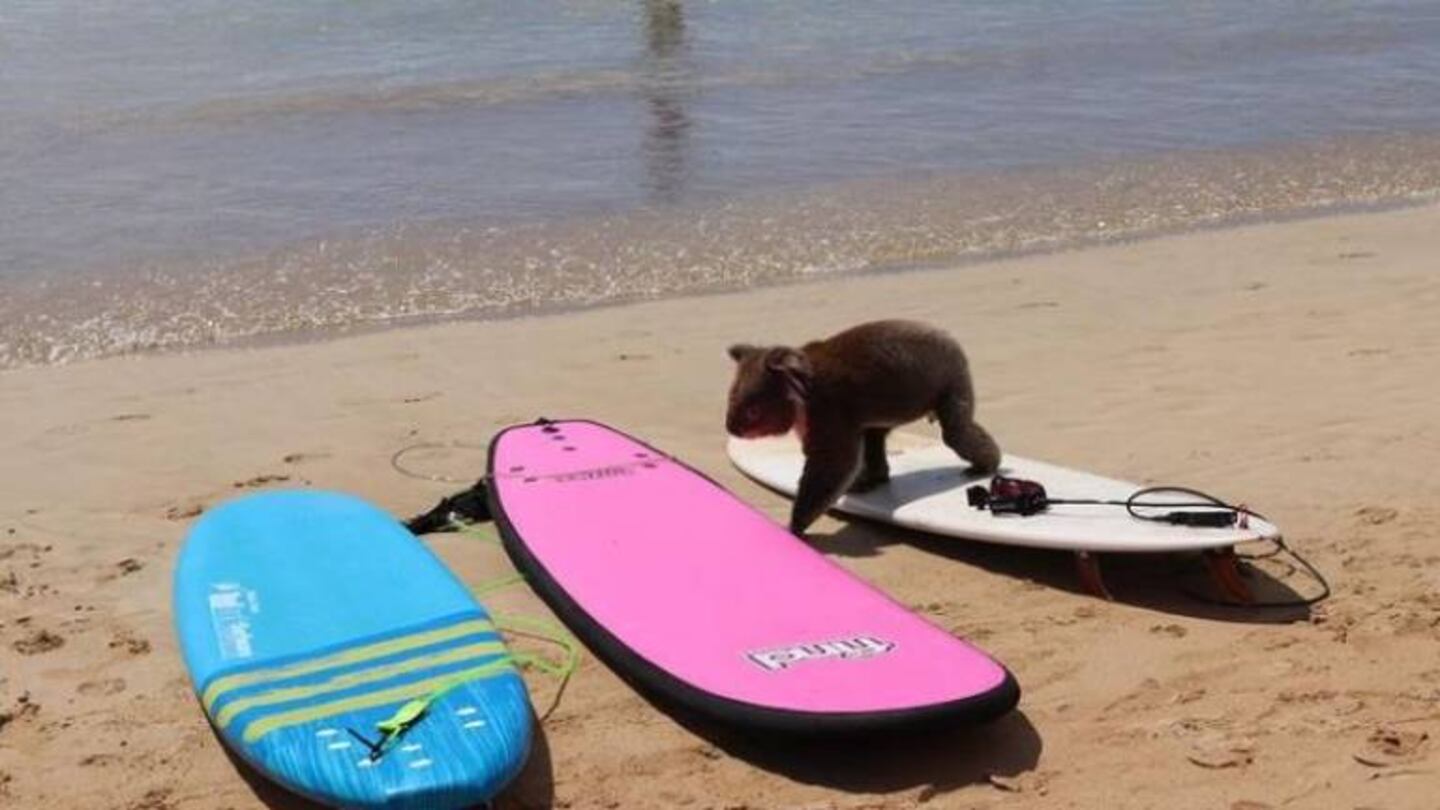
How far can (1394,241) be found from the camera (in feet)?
31.0

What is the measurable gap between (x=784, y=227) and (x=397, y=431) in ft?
13.9

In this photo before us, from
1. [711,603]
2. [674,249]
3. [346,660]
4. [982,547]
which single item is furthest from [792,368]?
[674,249]

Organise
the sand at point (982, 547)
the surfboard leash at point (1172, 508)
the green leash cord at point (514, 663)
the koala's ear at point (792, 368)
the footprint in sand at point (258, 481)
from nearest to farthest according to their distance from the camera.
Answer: the green leash cord at point (514, 663)
the sand at point (982, 547)
the surfboard leash at point (1172, 508)
the koala's ear at point (792, 368)
the footprint in sand at point (258, 481)

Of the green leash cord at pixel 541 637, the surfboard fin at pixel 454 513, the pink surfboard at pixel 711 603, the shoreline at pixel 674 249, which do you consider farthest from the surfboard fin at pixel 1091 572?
the shoreline at pixel 674 249

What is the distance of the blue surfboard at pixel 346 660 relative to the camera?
12.0 feet

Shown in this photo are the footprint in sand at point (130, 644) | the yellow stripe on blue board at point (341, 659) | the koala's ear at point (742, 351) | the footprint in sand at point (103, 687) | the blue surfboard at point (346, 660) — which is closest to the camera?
the blue surfboard at point (346, 660)

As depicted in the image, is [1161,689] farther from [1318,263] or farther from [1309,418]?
[1318,263]

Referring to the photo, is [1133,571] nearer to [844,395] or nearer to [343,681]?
[844,395]

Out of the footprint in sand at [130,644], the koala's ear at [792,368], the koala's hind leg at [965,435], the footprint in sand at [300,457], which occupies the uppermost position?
the koala's ear at [792,368]

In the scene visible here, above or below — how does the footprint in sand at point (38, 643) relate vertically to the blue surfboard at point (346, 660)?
below

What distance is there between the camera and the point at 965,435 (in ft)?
18.1

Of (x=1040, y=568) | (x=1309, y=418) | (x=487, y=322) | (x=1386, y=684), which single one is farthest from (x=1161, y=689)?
(x=487, y=322)

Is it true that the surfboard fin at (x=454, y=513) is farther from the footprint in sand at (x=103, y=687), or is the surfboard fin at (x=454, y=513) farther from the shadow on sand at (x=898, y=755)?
the shadow on sand at (x=898, y=755)

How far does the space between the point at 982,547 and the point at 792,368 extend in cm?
83
